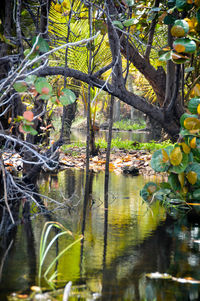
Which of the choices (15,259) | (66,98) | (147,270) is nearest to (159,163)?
(66,98)

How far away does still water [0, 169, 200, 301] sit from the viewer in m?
1.72

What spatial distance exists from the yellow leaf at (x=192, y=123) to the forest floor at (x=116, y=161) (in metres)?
2.55

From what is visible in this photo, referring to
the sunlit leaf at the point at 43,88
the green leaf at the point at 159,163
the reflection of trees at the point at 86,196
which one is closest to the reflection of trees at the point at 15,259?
the reflection of trees at the point at 86,196

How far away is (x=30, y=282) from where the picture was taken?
5.74 ft

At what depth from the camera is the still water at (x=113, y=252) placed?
1720 millimetres

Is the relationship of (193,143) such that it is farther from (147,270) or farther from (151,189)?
(147,270)

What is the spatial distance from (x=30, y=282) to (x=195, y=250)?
982 millimetres

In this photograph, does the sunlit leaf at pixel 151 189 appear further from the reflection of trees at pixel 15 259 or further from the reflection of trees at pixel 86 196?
the reflection of trees at pixel 15 259

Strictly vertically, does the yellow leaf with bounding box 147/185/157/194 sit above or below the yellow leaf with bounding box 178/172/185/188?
below

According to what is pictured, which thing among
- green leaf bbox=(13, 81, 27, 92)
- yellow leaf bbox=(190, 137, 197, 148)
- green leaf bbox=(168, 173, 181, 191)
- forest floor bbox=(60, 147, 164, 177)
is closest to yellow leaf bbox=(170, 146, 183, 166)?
yellow leaf bbox=(190, 137, 197, 148)

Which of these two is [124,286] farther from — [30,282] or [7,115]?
[7,115]

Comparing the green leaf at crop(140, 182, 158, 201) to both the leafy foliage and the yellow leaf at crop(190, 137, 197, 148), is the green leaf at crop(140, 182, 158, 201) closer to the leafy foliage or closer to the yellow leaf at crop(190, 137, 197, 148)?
the leafy foliage

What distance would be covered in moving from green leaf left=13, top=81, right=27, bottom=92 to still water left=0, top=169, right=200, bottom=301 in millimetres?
850

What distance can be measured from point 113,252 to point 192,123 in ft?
4.50
